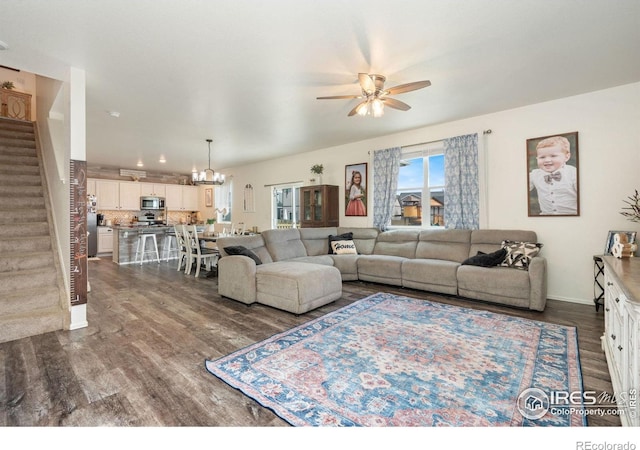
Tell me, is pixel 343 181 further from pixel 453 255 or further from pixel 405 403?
pixel 405 403

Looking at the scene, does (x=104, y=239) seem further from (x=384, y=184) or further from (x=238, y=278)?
(x=384, y=184)

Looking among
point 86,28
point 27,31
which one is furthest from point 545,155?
point 27,31

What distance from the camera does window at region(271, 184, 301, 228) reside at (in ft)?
25.2

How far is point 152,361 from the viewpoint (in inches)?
92.5

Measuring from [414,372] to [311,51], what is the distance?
9.33 ft

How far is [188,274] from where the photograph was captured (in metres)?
5.81

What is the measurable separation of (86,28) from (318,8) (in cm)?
189

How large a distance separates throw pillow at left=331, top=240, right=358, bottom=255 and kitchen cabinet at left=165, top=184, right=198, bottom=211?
22.2ft

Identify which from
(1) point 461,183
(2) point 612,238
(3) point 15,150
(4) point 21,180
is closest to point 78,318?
(4) point 21,180

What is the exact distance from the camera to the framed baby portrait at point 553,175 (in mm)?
3824

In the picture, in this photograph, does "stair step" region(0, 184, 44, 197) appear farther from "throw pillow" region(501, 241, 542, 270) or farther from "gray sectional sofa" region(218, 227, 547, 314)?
"throw pillow" region(501, 241, 542, 270)

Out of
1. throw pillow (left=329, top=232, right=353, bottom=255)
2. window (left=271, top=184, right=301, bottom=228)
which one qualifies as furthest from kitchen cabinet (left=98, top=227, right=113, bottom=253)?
throw pillow (left=329, top=232, right=353, bottom=255)

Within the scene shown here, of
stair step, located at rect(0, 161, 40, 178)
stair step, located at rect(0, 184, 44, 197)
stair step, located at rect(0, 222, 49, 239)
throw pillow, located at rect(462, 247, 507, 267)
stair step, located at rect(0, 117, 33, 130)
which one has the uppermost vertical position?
stair step, located at rect(0, 117, 33, 130)

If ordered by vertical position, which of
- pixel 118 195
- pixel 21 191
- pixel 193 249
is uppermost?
pixel 118 195
